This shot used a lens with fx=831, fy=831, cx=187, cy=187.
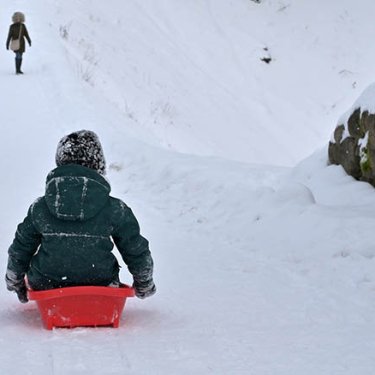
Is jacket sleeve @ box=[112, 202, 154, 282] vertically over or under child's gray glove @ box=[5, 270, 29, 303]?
over

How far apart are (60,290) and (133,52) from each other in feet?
58.9

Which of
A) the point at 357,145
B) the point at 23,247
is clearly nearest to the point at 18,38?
the point at 357,145

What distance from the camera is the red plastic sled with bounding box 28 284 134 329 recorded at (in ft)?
14.1

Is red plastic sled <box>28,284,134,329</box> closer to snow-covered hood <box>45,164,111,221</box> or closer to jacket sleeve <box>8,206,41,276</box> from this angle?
jacket sleeve <box>8,206,41,276</box>

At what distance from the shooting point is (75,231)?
4.38 metres

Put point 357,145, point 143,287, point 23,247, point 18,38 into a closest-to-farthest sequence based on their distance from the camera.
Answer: point 23,247
point 143,287
point 357,145
point 18,38

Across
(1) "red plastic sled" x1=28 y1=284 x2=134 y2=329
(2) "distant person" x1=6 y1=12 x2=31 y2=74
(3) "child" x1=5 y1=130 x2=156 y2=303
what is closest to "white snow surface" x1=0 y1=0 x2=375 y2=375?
(1) "red plastic sled" x1=28 y1=284 x2=134 y2=329

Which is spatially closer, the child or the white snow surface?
the white snow surface

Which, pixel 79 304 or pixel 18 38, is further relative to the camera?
pixel 18 38

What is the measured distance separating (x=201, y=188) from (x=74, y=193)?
4.90 m

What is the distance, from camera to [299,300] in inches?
213

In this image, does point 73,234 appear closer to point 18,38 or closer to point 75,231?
point 75,231

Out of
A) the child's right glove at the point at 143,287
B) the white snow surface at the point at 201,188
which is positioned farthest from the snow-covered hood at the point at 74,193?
the white snow surface at the point at 201,188

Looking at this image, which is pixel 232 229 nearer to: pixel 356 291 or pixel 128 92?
pixel 356 291
